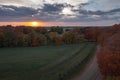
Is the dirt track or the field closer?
the dirt track

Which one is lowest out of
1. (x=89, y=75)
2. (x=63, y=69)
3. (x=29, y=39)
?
(x=29, y=39)

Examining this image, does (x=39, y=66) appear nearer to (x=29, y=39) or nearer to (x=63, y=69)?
(x=63, y=69)

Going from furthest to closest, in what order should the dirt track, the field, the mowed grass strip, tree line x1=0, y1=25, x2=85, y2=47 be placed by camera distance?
tree line x1=0, y1=25, x2=85, y2=47, the field, the mowed grass strip, the dirt track

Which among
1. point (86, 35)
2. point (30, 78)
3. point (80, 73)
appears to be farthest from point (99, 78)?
point (86, 35)

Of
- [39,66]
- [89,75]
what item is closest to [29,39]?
[39,66]

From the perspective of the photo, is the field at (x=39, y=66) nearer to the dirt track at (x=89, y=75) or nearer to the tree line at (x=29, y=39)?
the dirt track at (x=89, y=75)

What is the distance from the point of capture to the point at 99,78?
1957 inches

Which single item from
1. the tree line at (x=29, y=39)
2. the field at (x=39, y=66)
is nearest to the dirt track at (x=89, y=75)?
the field at (x=39, y=66)

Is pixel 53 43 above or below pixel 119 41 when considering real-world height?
below

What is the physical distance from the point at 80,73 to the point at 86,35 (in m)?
137

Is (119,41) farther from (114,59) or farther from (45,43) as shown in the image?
(45,43)

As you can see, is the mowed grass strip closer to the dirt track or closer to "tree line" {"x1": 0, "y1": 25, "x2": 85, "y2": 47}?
the dirt track

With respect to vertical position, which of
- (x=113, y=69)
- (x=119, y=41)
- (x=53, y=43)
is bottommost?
(x=53, y=43)

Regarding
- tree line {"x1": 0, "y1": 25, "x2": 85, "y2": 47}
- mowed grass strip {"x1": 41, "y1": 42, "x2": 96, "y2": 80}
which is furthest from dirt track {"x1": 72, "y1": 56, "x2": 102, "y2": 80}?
tree line {"x1": 0, "y1": 25, "x2": 85, "y2": 47}
